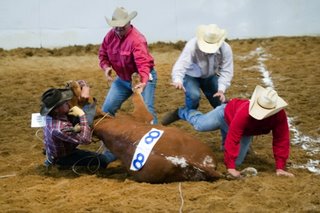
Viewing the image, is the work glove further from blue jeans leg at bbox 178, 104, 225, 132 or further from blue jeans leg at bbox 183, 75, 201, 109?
blue jeans leg at bbox 183, 75, 201, 109

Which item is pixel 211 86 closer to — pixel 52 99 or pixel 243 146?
pixel 243 146

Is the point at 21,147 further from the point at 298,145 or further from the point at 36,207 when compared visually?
the point at 298,145

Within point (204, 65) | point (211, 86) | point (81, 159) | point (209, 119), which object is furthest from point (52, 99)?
point (211, 86)

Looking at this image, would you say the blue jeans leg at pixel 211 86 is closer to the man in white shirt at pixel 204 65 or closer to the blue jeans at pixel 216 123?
the man in white shirt at pixel 204 65

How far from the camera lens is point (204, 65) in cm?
629

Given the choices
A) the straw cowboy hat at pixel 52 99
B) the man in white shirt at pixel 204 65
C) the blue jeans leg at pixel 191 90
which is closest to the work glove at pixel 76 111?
the straw cowboy hat at pixel 52 99

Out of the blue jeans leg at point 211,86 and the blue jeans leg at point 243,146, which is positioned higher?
the blue jeans leg at point 211,86

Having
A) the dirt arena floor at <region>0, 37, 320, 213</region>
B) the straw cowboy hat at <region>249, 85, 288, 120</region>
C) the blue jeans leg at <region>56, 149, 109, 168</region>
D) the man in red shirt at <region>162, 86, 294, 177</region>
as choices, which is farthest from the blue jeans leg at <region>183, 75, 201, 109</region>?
the straw cowboy hat at <region>249, 85, 288, 120</region>

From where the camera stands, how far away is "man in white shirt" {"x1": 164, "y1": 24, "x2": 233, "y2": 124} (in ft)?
20.1

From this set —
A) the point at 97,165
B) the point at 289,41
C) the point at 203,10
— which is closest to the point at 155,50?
the point at 203,10

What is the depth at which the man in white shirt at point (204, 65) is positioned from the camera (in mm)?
6141

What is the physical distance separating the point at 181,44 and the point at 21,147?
5986 mm

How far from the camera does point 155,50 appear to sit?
11.9 meters

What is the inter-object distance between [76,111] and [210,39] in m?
1.63
